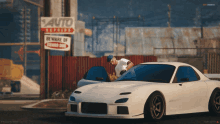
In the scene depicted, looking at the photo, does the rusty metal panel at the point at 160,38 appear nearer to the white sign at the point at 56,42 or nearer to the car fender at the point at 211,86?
the white sign at the point at 56,42

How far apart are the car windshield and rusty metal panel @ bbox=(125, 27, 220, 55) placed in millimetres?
37600

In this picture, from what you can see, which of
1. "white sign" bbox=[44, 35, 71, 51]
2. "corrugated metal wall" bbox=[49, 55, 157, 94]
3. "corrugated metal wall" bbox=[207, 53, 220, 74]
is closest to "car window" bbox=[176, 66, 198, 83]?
"white sign" bbox=[44, 35, 71, 51]

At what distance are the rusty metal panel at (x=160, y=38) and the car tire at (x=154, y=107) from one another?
3881cm

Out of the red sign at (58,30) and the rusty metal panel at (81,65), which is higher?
the red sign at (58,30)

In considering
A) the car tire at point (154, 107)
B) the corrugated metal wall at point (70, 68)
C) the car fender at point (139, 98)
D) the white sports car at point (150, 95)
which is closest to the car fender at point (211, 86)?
the white sports car at point (150, 95)

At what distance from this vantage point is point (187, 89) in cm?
862

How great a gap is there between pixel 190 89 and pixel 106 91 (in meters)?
2.19

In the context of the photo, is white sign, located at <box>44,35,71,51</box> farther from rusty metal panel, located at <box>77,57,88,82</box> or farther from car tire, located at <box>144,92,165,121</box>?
car tire, located at <box>144,92,165,121</box>

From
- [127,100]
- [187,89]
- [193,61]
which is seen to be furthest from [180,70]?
[193,61]

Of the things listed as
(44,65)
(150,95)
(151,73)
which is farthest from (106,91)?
(44,65)

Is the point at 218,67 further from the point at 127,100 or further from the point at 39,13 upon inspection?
the point at 39,13

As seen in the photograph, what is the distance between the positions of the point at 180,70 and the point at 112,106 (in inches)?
96.0

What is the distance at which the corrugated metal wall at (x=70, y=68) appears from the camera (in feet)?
60.6

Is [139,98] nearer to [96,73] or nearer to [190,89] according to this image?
[190,89]
